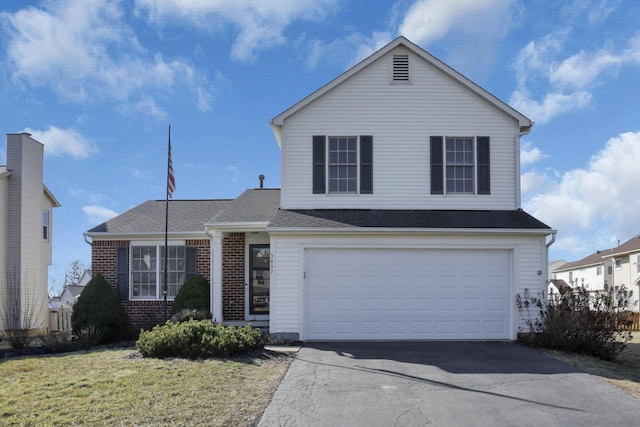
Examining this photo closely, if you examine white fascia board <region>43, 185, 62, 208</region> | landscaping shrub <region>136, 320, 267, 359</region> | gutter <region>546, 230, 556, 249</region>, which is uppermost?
white fascia board <region>43, 185, 62, 208</region>

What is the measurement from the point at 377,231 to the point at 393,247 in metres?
0.64

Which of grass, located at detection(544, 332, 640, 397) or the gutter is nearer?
grass, located at detection(544, 332, 640, 397)

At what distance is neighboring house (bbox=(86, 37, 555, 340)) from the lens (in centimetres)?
1452

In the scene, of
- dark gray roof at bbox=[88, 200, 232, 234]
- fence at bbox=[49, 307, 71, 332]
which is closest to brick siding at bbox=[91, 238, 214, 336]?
dark gray roof at bbox=[88, 200, 232, 234]

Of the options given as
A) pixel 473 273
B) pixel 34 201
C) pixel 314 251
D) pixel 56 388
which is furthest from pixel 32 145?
pixel 473 273

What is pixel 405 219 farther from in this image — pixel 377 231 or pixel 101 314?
pixel 101 314

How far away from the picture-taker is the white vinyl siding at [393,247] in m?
14.3

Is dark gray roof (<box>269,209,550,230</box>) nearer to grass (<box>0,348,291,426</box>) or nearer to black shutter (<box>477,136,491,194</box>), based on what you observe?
black shutter (<box>477,136,491,194</box>)

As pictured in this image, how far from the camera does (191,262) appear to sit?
18.0 metres

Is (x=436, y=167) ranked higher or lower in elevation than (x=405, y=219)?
higher

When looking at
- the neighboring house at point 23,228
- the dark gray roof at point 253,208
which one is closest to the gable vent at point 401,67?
the dark gray roof at point 253,208

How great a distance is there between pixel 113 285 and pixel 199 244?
9.62ft

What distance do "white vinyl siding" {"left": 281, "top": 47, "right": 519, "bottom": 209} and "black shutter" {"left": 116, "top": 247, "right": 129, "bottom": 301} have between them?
5914 millimetres

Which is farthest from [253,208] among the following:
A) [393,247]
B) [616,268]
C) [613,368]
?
[616,268]
